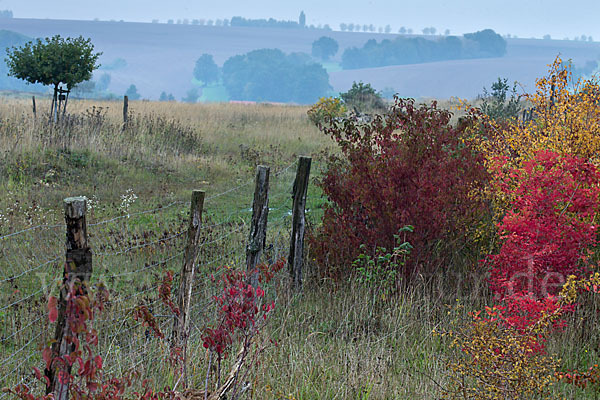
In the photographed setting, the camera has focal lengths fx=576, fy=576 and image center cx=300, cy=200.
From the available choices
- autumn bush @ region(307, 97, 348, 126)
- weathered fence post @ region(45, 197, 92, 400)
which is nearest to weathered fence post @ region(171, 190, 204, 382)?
weathered fence post @ region(45, 197, 92, 400)

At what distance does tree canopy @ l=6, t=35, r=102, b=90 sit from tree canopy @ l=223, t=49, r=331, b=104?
150 metres

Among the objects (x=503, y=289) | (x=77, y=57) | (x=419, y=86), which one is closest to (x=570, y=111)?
(x=503, y=289)

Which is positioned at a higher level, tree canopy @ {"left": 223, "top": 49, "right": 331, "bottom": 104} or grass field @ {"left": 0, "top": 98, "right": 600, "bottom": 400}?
tree canopy @ {"left": 223, "top": 49, "right": 331, "bottom": 104}

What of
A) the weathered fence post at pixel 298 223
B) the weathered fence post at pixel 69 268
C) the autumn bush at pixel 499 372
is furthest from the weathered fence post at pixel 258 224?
the weathered fence post at pixel 69 268

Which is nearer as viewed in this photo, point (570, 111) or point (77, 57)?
point (570, 111)

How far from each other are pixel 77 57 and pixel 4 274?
33.5ft

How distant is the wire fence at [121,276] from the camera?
168 inches

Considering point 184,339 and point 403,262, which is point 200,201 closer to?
point 184,339

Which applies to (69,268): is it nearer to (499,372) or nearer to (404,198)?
(499,372)

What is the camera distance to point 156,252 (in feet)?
24.2

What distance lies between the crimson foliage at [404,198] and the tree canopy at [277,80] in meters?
160

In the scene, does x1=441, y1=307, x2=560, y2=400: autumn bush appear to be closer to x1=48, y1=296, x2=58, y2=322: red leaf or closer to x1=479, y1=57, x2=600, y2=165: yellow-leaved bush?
x1=48, y1=296, x2=58, y2=322: red leaf

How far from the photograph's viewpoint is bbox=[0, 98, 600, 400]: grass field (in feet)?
13.3

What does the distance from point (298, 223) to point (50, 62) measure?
11657 millimetres
